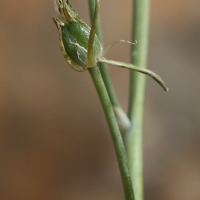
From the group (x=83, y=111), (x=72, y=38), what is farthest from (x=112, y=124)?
(x=83, y=111)

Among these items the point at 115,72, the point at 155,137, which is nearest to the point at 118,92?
the point at 115,72

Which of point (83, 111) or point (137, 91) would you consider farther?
point (83, 111)

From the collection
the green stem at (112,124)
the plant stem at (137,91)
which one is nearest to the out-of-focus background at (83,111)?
the plant stem at (137,91)

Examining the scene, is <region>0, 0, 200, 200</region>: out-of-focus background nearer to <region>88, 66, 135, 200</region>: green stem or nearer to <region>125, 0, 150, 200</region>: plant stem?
<region>125, 0, 150, 200</region>: plant stem

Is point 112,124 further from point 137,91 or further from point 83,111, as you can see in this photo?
point 83,111

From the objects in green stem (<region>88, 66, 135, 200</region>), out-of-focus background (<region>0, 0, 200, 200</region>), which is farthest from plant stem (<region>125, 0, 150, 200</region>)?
out-of-focus background (<region>0, 0, 200, 200</region>)

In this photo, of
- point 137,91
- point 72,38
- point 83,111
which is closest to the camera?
point 72,38

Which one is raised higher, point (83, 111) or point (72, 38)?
point (72, 38)
